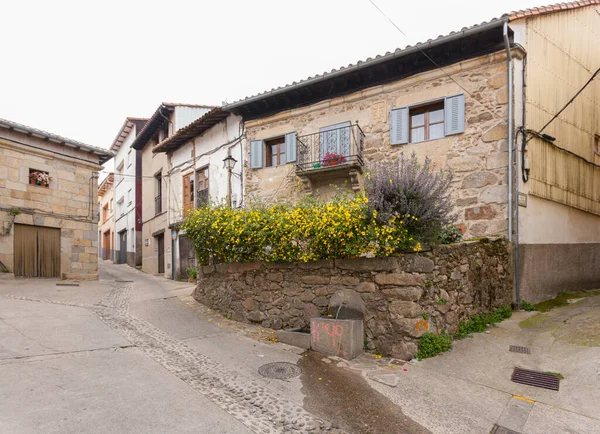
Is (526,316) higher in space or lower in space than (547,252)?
lower

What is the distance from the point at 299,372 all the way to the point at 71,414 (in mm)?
2503

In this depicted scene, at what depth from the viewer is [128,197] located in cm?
2422

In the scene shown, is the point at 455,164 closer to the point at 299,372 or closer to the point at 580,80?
the point at 580,80

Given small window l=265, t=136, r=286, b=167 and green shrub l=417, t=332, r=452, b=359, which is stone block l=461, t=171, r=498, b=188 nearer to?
green shrub l=417, t=332, r=452, b=359

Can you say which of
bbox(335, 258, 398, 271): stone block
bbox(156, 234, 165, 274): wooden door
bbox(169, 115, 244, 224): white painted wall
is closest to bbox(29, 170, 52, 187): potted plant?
bbox(169, 115, 244, 224): white painted wall

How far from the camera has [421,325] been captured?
5.28m

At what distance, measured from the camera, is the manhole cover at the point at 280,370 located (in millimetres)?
4629

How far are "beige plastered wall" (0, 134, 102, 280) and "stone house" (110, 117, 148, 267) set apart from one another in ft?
25.3

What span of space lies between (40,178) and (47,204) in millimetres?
913

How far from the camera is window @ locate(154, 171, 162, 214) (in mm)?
18609

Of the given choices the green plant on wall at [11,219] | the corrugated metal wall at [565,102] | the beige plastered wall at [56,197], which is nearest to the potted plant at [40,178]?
the beige plastered wall at [56,197]

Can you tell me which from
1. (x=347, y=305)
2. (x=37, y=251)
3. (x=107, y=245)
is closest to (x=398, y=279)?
(x=347, y=305)

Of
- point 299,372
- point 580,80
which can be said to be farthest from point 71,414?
point 580,80

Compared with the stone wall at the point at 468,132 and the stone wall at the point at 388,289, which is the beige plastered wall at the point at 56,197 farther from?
the stone wall at the point at 468,132
